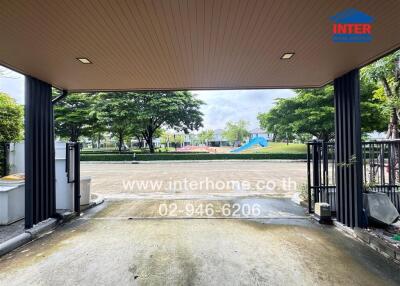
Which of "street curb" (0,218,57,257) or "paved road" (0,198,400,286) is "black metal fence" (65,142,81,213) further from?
"street curb" (0,218,57,257)

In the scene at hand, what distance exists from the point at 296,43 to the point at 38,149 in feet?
16.4

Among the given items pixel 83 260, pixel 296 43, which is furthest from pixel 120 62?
pixel 83 260

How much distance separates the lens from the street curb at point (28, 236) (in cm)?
358

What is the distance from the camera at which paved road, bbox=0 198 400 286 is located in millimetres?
2830

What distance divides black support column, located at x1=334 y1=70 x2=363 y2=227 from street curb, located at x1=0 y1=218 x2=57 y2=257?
18.7 ft

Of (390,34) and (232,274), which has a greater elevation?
(390,34)

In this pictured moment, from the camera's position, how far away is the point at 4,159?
19.1ft

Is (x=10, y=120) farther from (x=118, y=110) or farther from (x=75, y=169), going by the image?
(x=118, y=110)

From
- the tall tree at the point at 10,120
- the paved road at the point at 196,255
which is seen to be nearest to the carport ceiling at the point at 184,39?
the tall tree at the point at 10,120

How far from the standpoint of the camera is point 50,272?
2.99 metres

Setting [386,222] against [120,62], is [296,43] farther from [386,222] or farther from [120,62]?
[386,222]

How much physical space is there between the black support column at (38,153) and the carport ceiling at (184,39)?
40cm

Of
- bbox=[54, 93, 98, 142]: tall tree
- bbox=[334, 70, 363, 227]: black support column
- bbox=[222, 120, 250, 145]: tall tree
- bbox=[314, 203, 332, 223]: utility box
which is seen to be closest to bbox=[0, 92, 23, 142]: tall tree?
bbox=[314, 203, 332, 223]: utility box

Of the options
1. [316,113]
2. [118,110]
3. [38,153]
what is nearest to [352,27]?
[38,153]
